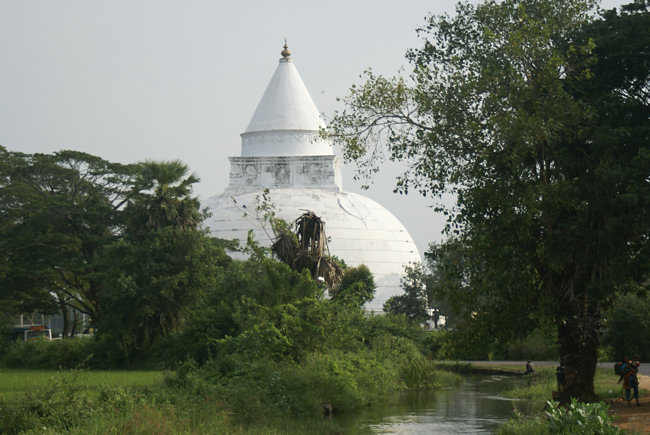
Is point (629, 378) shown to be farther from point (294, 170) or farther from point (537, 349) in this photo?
point (294, 170)

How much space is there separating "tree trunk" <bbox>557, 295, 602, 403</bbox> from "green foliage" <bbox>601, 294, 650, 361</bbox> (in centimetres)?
1510

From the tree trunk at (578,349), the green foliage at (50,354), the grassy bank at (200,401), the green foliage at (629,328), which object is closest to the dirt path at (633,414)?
the tree trunk at (578,349)

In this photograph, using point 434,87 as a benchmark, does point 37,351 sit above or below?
below

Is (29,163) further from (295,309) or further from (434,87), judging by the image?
(434,87)

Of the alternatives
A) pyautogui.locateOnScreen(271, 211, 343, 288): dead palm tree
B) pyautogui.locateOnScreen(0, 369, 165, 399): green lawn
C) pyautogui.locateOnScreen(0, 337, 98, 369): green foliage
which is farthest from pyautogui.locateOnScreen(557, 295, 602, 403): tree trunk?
pyautogui.locateOnScreen(0, 337, 98, 369): green foliage

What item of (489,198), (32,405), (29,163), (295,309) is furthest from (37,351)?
(489,198)

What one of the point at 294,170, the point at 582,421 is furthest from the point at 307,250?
the point at 294,170

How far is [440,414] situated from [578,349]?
4865mm

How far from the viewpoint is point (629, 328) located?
31.4 m

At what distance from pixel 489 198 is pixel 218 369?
7.57 metres

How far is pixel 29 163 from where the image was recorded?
41031mm

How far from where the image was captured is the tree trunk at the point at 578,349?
1588 cm

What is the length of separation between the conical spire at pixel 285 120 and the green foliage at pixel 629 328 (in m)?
31.7

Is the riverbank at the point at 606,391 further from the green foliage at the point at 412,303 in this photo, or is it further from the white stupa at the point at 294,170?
the white stupa at the point at 294,170
